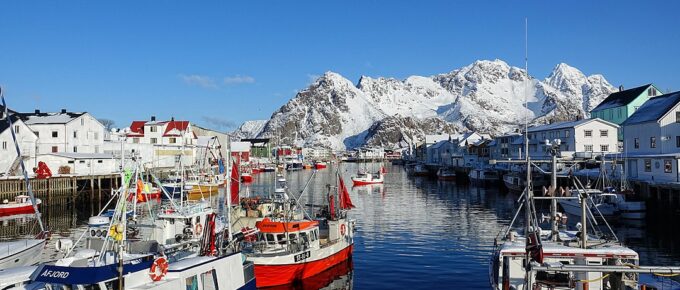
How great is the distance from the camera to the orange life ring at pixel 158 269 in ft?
58.9

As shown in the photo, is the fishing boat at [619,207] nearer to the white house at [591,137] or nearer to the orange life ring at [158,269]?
the white house at [591,137]

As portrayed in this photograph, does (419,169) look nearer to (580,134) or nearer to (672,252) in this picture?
(580,134)

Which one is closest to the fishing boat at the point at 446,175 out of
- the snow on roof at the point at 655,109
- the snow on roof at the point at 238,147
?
the snow on roof at the point at 655,109

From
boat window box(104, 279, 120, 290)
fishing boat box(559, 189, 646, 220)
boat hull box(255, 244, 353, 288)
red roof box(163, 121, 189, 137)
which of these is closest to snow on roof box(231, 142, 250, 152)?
boat hull box(255, 244, 353, 288)

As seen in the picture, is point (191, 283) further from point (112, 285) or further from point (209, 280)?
point (112, 285)

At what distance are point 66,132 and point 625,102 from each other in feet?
332

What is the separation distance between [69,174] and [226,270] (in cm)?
6711

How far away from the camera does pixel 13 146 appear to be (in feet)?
262

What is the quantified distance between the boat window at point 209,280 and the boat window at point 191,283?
0.46 meters

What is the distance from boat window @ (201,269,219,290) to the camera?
2027cm

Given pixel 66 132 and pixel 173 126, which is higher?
pixel 173 126

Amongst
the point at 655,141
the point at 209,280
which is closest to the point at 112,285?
the point at 209,280

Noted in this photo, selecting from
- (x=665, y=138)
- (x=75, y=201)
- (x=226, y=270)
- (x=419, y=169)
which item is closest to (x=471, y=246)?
(x=226, y=270)

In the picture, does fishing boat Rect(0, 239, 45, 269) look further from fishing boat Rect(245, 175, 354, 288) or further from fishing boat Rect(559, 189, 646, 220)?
fishing boat Rect(559, 189, 646, 220)
